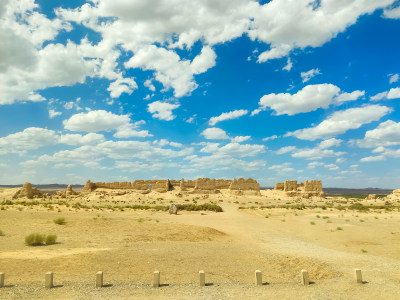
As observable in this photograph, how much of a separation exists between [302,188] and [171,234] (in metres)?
48.5

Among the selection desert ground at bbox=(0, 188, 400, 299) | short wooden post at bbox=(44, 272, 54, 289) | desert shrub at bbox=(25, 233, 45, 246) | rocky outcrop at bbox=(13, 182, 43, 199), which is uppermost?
rocky outcrop at bbox=(13, 182, 43, 199)

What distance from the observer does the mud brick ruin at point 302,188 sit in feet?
192

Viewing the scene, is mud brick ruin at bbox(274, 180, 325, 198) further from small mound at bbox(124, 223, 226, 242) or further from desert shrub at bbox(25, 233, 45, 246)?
desert shrub at bbox(25, 233, 45, 246)

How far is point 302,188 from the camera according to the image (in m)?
61.2

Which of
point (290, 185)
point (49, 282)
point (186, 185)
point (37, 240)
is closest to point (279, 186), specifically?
point (290, 185)

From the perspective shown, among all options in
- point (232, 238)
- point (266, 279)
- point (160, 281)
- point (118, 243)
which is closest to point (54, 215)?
point (118, 243)

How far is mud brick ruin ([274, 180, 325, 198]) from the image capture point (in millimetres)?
58475

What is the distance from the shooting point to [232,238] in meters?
19.5

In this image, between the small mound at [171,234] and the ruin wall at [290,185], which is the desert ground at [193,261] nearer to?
the small mound at [171,234]

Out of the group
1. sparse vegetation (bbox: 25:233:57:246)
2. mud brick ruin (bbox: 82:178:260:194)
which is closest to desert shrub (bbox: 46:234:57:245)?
sparse vegetation (bbox: 25:233:57:246)

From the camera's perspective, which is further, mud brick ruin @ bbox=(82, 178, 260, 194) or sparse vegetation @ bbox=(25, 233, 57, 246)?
mud brick ruin @ bbox=(82, 178, 260, 194)

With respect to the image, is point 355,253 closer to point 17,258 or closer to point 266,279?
point 266,279

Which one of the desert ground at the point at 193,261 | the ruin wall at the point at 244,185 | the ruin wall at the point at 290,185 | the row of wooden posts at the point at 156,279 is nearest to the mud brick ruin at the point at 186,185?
the ruin wall at the point at 244,185

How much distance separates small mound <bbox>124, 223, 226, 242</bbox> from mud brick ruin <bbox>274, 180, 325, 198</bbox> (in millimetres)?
42275
